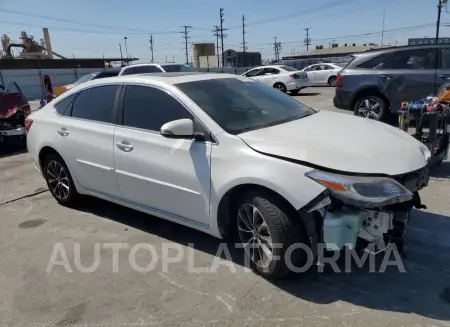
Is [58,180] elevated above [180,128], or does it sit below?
below

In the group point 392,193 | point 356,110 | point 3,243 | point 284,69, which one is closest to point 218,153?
point 392,193

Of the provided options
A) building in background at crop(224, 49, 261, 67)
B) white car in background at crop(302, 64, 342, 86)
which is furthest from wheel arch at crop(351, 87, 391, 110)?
building in background at crop(224, 49, 261, 67)

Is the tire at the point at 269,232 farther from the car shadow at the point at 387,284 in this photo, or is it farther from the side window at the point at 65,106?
the side window at the point at 65,106

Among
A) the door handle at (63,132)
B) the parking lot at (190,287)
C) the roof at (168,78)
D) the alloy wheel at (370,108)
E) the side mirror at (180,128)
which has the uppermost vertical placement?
the roof at (168,78)

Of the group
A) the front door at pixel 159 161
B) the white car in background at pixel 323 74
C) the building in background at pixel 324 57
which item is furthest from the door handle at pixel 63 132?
the building in background at pixel 324 57

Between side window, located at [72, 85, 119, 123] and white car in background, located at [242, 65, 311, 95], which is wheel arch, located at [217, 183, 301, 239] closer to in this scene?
side window, located at [72, 85, 119, 123]

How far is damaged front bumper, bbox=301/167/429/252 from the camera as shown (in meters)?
2.58

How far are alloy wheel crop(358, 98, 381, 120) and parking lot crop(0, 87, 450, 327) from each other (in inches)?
174

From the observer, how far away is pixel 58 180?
191 inches

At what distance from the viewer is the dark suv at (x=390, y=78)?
787 centimetres

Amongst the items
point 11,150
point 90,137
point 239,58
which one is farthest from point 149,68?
point 239,58

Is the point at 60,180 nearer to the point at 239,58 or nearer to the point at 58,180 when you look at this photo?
the point at 58,180

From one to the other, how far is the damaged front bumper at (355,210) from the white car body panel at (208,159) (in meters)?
0.08

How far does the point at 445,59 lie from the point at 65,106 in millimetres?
7053
